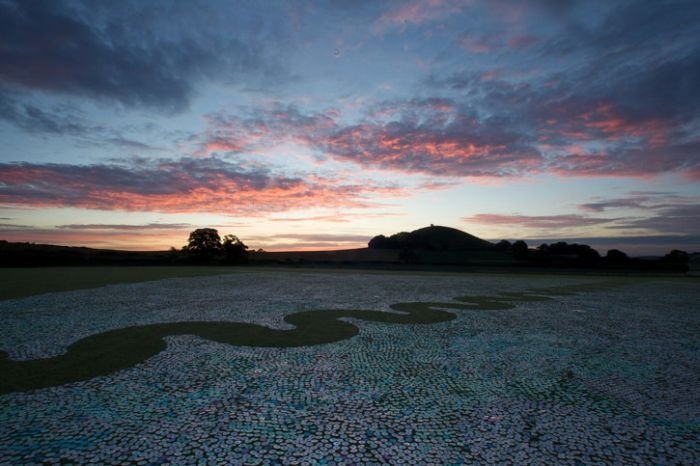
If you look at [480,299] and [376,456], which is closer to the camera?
[376,456]

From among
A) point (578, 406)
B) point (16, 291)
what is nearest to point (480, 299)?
point (578, 406)

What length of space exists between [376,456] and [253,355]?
5696mm

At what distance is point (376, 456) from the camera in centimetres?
534

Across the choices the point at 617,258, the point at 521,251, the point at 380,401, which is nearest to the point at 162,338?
the point at 380,401

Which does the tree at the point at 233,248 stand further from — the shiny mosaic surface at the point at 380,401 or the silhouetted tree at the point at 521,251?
the shiny mosaic surface at the point at 380,401

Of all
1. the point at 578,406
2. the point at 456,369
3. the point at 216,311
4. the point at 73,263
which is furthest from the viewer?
the point at 73,263

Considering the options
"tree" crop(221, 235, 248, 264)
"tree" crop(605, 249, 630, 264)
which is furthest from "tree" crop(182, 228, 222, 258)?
"tree" crop(605, 249, 630, 264)

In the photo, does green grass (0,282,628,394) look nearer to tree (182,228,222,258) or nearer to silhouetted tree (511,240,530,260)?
silhouetted tree (511,240,530,260)

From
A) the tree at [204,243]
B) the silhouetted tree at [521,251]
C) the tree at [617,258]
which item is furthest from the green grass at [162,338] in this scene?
the tree at [204,243]

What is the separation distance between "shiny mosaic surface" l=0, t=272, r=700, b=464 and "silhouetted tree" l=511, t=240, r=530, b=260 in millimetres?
74401

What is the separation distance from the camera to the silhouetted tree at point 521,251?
84250mm

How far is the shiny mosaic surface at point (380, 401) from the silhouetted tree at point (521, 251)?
74.4 m

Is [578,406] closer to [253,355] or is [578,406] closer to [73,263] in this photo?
[253,355]

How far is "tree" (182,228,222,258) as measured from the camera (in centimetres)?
9719
